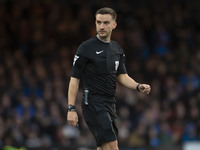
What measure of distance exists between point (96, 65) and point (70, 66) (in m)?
8.85

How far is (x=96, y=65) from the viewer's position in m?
6.71

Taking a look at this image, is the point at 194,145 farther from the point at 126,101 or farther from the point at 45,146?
the point at 45,146

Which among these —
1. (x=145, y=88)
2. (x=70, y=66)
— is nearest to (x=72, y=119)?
(x=145, y=88)

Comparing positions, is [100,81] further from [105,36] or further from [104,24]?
[104,24]

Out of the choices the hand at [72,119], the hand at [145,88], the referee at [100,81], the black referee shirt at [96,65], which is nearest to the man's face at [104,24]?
the referee at [100,81]

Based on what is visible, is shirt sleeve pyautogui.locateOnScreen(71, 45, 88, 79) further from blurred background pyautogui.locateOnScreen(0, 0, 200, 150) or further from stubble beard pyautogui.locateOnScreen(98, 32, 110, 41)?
blurred background pyautogui.locateOnScreen(0, 0, 200, 150)

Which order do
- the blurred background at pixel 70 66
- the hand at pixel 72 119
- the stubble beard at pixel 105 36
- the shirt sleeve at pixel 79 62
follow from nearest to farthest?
the hand at pixel 72 119 → the shirt sleeve at pixel 79 62 → the stubble beard at pixel 105 36 → the blurred background at pixel 70 66

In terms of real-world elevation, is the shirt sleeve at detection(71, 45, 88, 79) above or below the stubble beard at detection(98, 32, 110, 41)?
below

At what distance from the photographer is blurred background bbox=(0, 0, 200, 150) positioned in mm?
13672

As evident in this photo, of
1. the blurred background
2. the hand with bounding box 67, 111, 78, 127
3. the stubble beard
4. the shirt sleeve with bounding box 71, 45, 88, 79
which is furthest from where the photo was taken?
the blurred background

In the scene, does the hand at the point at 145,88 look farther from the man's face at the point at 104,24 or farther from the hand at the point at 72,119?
the hand at the point at 72,119

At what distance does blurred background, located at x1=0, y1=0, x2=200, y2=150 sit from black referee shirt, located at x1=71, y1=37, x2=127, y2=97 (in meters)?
5.86

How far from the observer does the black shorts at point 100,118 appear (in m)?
6.68

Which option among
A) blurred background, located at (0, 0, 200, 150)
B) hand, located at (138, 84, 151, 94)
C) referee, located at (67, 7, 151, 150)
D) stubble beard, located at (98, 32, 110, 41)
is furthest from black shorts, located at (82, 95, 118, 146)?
blurred background, located at (0, 0, 200, 150)
